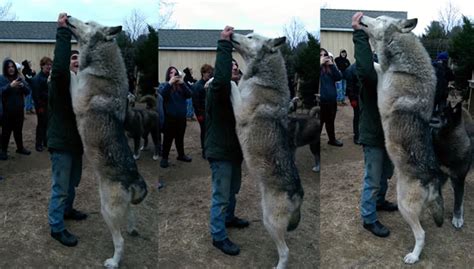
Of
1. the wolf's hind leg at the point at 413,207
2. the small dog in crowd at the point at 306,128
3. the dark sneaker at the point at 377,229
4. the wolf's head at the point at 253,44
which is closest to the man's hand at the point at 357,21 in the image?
the wolf's head at the point at 253,44

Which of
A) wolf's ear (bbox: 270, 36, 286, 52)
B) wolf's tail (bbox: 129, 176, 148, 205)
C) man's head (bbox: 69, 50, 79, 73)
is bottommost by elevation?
wolf's tail (bbox: 129, 176, 148, 205)

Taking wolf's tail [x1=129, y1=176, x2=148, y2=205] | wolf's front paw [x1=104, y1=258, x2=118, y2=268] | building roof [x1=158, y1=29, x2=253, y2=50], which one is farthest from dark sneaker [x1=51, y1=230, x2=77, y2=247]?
building roof [x1=158, y1=29, x2=253, y2=50]

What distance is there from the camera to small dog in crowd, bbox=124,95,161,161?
396 centimetres

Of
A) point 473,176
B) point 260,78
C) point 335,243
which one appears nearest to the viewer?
point 260,78

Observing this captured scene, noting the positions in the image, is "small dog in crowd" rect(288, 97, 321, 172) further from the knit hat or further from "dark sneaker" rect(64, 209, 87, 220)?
"dark sneaker" rect(64, 209, 87, 220)

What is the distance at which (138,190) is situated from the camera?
4.00 meters

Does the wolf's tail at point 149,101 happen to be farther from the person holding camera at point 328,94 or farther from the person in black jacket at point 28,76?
the person holding camera at point 328,94

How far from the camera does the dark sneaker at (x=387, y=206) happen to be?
3.96 metres

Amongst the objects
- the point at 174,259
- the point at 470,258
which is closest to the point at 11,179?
the point at 174,259

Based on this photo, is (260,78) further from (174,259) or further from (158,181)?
(174,259)

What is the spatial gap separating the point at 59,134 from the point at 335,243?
2438 mm

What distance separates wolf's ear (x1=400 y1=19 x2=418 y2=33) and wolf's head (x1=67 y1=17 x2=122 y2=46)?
88.0 inches

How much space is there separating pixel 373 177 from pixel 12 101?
3040 millimetres

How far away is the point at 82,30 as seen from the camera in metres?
3.75
